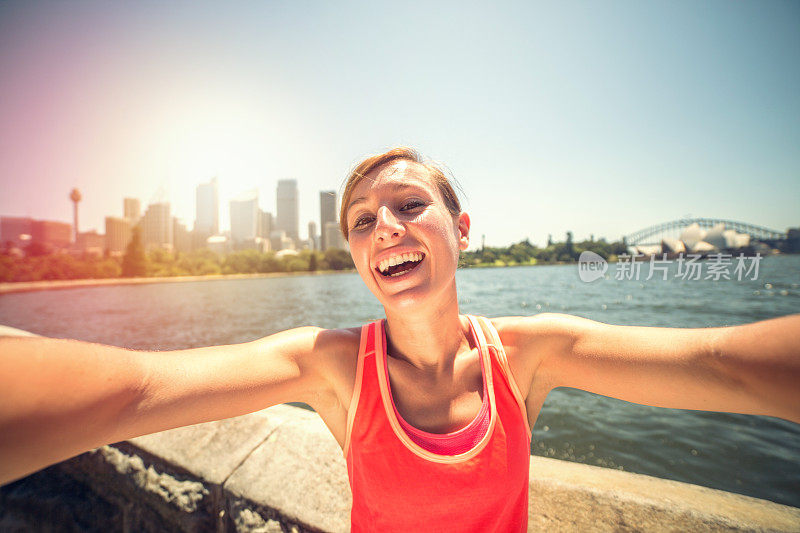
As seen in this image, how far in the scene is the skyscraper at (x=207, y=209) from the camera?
172m

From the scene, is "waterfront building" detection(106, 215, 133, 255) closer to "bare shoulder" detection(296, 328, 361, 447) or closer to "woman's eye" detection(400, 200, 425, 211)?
"bare shoulder" detection(296, 328, 361, 447)

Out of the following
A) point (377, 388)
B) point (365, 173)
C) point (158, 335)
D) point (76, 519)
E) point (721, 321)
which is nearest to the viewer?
point (377, 388)

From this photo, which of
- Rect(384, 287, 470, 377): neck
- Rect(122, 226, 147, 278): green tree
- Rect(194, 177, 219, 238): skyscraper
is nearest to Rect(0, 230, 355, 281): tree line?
Rect(122, 226, 147, 278): green tree

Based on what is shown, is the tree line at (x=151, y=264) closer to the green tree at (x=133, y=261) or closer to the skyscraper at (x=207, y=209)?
the green tree at (x=133, y=261)

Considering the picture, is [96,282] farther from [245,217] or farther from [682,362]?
[682,362]

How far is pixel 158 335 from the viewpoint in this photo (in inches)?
887

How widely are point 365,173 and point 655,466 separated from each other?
7409 mm

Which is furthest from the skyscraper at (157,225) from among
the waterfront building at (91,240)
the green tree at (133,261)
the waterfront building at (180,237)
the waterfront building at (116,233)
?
the green tree at (133,261)

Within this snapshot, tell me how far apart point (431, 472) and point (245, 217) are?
190m

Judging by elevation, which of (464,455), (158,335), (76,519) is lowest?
(158,335)

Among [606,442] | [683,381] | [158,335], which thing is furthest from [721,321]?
[158,335]

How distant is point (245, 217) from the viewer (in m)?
172

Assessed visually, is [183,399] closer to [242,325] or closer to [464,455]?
[464,455]

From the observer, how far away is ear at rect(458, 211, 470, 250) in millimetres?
2111
